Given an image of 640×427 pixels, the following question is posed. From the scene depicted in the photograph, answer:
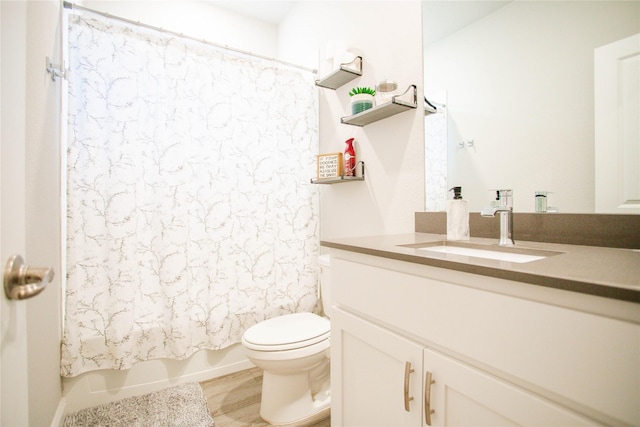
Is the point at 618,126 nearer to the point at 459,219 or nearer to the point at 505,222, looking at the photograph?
the point at 505,222

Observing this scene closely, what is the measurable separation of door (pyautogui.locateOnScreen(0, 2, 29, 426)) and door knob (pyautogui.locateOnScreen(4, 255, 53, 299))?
1cm

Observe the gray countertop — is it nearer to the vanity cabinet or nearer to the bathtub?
the vanity cabinet

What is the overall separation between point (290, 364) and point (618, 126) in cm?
144

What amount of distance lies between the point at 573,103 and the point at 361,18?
1.24 meters

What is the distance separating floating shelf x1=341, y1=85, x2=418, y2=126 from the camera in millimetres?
1347

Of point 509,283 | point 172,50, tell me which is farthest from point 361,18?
point 509,283

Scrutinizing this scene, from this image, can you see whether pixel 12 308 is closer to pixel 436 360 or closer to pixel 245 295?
pixel 436 360

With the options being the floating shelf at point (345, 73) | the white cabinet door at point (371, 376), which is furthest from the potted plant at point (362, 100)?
the white cabinet door at point (371, 376)

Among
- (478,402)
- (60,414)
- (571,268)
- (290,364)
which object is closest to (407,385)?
(478,402)

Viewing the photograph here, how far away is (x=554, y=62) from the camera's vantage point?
0.95 metres

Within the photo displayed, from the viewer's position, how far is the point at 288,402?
4.70ft

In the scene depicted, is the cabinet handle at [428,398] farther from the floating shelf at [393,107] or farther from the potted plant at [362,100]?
the potted plant at [362,100]

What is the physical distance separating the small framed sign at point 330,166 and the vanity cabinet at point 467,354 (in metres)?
0.83

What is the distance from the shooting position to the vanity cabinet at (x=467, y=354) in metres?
0.46
